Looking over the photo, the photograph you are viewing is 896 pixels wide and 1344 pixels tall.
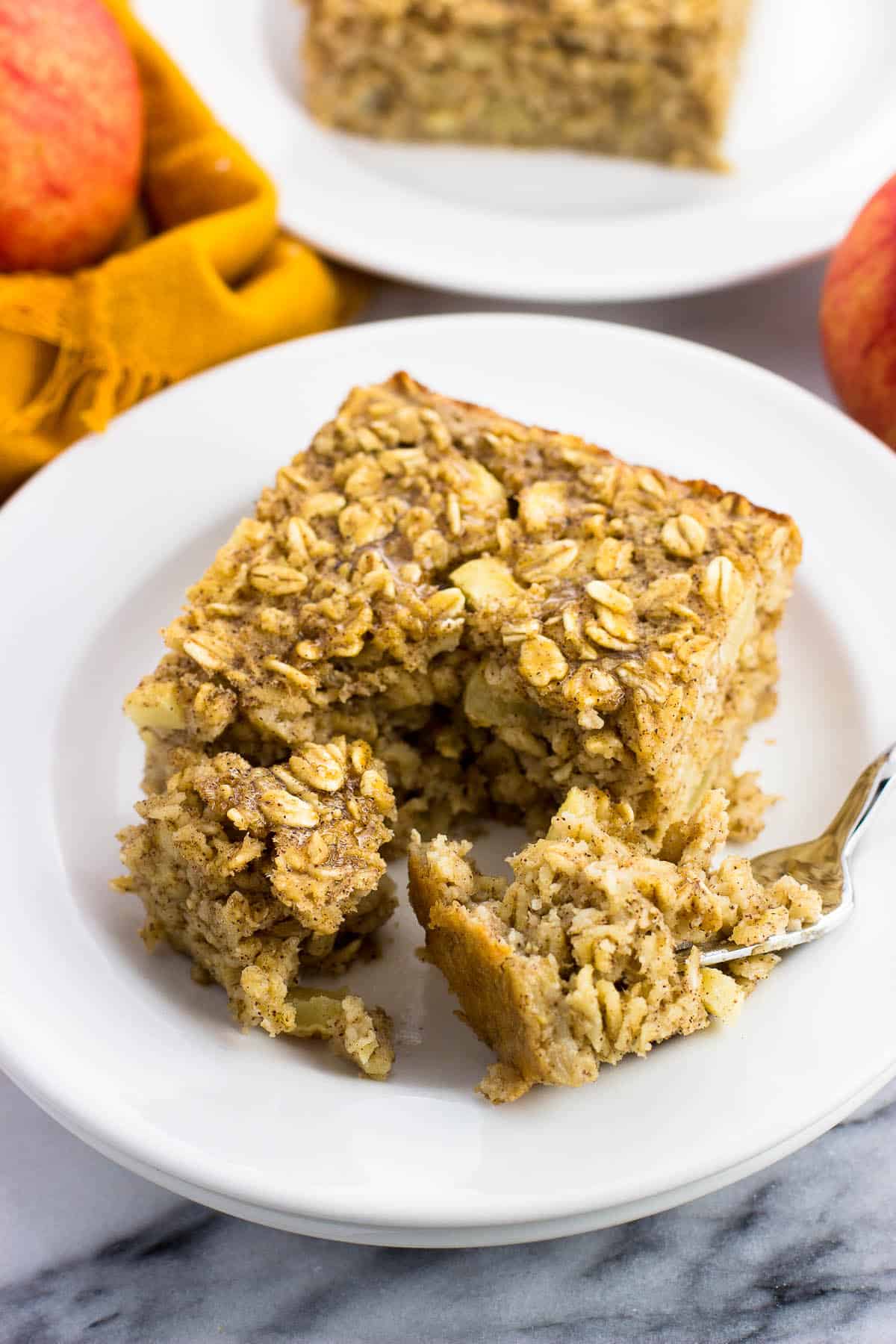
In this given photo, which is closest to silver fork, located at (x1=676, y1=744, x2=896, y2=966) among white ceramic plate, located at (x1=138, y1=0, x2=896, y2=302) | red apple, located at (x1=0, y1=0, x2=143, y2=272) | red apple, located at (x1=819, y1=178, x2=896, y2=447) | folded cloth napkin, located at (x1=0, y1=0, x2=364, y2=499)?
red apple, located at (x1=819, y1=178, x2=896, y2=447)

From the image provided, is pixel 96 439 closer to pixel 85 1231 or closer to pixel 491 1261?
pixel 85 1231

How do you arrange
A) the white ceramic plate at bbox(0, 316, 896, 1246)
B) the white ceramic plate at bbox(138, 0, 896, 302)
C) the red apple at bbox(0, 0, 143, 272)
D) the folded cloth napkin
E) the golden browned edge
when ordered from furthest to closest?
the white ceramic plate at bbox(138, 0, 896, 302), the folded cloth napkin, the red apple at bbox(0, 0, 143, 272), the golden browned edge, the white ceramic plate at bbox(0, 316, 896, 1246)

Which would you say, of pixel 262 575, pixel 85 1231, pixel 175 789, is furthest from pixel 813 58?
pixel 85 1231

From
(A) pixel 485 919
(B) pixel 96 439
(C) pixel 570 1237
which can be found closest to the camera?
(A) pixel 485 919

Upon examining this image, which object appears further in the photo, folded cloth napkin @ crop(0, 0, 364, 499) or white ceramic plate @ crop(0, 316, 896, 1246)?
folded cloth napkin @ crop(0, 0, 364, 499)

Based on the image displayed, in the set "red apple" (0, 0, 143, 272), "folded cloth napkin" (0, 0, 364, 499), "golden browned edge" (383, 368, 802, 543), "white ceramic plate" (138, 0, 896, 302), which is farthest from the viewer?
"white ceramic plate" (138, 0, 896, 302)

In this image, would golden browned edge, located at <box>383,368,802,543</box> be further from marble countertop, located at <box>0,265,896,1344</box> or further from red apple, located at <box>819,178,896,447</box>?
marble countertop, located at <box>0,265,896,1344</box>
